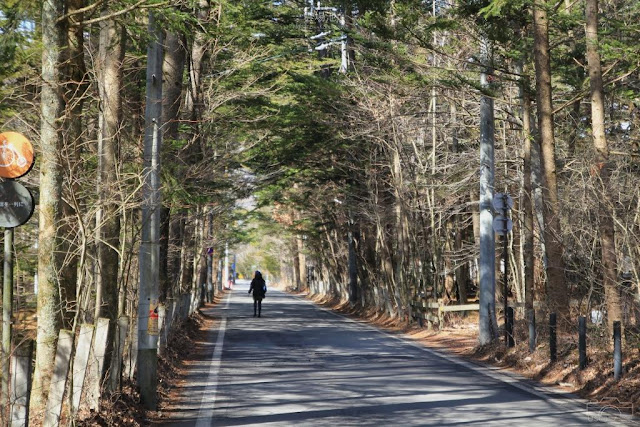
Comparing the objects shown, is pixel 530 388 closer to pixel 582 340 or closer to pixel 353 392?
pixel 582 340

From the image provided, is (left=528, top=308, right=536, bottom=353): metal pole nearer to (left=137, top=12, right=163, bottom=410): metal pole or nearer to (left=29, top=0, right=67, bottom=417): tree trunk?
(left=137, top=12, right=163, bottom=410): metal pole

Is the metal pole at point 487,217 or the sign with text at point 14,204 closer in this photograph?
the sign with text at point 14,204

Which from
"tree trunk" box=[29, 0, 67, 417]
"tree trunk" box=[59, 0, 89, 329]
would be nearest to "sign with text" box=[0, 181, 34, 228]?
"tree trunk" box=[29, 0, 67, 417]

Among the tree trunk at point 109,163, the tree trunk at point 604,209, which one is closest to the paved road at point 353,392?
the tree trunk at point 109,163

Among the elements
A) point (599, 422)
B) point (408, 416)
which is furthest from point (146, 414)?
point (599, 422)

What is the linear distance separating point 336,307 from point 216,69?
28.2m

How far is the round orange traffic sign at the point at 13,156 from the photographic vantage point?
795cm

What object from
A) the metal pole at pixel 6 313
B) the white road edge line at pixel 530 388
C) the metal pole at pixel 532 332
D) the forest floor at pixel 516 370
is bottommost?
the white road edge line at pixel 530 388

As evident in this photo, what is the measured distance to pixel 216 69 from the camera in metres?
26.5

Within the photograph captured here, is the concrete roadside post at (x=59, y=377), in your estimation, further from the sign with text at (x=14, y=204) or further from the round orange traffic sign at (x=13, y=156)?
the round orange traffic sign at (x=13, y=156)

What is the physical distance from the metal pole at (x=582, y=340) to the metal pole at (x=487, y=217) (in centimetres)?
580

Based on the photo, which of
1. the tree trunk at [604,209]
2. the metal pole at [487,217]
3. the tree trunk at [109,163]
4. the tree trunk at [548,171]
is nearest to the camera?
the tree trunk at [109,163]

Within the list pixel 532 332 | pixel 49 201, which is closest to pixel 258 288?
pixel 532 332

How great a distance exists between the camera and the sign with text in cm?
814
